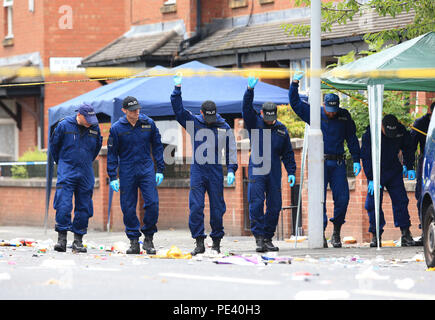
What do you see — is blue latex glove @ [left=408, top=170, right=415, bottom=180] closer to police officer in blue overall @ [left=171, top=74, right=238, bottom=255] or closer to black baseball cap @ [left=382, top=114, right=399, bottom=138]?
black baseball cap @ [left=382, top=114, right=399, bottom=138]

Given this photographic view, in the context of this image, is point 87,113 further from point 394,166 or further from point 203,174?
point 394,166

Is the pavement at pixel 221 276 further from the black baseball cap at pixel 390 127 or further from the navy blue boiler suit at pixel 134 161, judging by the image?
the black baseball cap at pixel 390 127

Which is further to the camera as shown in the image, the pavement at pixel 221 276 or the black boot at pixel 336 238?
the black boot at pixel 336 238

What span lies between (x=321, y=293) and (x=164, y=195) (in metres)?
12.3

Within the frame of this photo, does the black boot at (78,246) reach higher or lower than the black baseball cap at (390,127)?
lower

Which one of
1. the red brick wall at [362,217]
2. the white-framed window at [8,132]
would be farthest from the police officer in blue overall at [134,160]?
the white-framed window at [8,132]

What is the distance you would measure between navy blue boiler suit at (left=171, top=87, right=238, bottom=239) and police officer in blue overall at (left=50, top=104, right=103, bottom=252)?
48.5 inches

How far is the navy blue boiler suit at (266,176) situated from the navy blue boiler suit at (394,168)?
135 centimetres

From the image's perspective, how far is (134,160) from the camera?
13.4 m

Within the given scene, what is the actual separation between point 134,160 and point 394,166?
348 cm

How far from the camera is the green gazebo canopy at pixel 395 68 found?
13.3 metres

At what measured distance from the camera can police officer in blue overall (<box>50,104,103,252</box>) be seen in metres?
13.6

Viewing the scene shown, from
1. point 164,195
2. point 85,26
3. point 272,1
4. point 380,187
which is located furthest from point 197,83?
point 85,26

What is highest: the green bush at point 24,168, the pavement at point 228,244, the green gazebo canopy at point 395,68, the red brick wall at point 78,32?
the red brick wall at point 78,32
